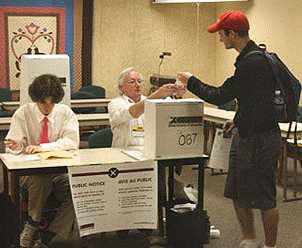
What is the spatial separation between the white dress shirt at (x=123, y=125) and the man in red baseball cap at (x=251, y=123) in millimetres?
717

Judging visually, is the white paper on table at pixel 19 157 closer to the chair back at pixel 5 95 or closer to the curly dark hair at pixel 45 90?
the curly dark hair at pixel 45 90

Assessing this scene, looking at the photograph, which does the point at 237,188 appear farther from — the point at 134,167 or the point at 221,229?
the point at 221,229

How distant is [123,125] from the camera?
4.21 meters

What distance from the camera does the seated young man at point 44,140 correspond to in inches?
152

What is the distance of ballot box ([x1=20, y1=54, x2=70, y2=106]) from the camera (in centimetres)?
452

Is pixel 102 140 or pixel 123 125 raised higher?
pixel 123 125

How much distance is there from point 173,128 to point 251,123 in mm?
538

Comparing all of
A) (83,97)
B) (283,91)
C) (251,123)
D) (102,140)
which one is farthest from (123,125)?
(83,97)

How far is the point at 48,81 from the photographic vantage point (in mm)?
3934

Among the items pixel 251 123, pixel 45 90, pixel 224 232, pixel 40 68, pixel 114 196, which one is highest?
pixel 40 68

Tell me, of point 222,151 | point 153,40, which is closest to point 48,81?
point 222,151

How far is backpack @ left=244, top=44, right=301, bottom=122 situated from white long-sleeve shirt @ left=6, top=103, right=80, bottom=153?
1379 millimetres

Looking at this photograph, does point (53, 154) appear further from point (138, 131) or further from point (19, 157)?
point (138, 131)

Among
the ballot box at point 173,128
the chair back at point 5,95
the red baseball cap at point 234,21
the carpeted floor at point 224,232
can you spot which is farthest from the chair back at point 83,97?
the red baseball cap at point 234,21
